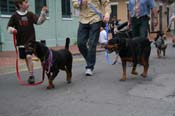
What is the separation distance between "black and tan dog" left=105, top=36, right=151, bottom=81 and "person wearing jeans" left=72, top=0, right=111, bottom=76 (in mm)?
769

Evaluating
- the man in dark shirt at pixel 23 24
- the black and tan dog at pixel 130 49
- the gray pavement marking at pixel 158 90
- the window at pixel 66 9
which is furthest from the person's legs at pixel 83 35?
the window at pixel 66 9

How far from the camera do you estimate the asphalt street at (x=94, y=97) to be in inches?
234

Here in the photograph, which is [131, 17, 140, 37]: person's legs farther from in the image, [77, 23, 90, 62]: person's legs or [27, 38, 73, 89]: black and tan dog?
[27, 38, 73, 89]: black and tan dog

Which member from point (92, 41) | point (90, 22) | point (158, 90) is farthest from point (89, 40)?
point (158, 90)

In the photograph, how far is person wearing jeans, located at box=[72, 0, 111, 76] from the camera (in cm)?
903

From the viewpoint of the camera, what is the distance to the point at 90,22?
9.08 metres

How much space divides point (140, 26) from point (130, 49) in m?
2.03

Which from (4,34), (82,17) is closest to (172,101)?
(82,17)

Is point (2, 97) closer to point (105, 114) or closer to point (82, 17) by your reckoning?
point (105, 114)

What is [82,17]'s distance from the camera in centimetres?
918

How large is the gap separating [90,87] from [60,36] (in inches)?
642

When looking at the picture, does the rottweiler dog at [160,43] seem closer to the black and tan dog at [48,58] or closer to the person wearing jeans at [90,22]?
the person wearing jeans at [90,22]

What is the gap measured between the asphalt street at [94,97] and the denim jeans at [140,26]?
49.1 inches

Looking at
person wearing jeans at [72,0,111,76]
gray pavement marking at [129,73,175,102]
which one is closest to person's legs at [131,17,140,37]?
person wearing jeans at [72,0,111,76]
